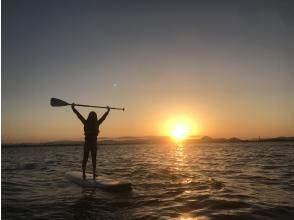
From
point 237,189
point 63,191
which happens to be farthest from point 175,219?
point 63,191

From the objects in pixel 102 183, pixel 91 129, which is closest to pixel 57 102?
pixel 91 129

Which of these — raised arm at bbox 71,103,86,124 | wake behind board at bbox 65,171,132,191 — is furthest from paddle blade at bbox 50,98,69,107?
wake behind board at bbox 65,171,132,191

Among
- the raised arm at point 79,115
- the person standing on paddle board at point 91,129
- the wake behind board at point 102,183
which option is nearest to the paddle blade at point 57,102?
the raised arm at point 79,115

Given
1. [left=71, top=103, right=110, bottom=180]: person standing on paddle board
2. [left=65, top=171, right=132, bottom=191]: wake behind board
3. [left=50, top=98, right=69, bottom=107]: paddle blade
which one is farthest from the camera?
[left=50, top=98, right=69, bottom=107]: paddle blade

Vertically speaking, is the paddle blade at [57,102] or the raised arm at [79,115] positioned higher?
the paddle blade at [57,102]

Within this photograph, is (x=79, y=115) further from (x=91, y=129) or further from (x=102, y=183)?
(x=102, y=183)

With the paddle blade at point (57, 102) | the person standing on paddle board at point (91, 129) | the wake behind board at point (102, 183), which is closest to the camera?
the wake behind board at point (102, 183)

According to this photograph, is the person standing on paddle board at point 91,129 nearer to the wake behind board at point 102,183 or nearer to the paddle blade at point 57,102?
the wake behind board at point 102,183

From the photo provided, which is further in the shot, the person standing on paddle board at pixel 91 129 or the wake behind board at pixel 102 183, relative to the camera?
the person standing on paddle board at pixel 91 129

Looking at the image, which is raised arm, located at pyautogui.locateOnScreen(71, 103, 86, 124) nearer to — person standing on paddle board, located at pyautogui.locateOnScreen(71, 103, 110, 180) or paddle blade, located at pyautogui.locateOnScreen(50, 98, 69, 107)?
person standing on paddle board, located at pyautogui.locateOnScreen(71, 103, 110, 180)

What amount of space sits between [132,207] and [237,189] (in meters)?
5.04

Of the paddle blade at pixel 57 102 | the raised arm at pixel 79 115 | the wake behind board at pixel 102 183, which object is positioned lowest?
the wake behind board at pixel 102 183

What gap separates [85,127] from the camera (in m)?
14.1

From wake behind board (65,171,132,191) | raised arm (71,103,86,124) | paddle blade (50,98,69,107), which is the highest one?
paddle blade (50,98,69,107)
